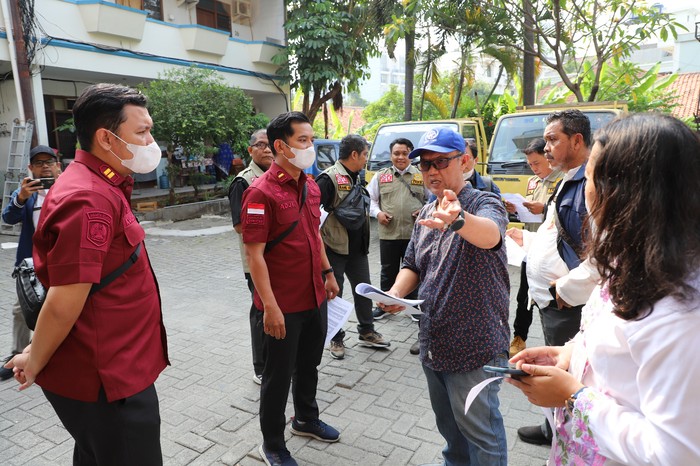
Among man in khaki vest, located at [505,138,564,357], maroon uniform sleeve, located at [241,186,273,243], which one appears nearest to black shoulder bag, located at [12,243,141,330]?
maroon uniform sleeve, located at [241,186,273,243]

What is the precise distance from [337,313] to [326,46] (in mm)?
12843

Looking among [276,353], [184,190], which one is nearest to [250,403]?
[276,353]

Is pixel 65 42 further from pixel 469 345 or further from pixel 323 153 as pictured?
pixel 469 345

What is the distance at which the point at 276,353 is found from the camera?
100 inches

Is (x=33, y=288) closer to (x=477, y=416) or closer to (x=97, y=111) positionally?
(x=97, y=111)

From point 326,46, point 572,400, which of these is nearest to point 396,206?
point 572,400

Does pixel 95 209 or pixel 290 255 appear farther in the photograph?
pixel 290 255

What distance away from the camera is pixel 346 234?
4145 millimetres

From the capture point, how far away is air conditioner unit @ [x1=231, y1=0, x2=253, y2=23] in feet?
51.7

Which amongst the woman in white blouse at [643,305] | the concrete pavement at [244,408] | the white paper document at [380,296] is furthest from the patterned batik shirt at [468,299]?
the concrete pavement at [244,408]

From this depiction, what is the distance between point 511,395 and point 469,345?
1.70m

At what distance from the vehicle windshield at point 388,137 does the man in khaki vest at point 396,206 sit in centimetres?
346

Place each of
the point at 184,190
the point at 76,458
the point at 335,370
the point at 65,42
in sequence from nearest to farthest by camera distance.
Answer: the point at 76,458
the point at 335,370
the point at 65,42
the point at 184,190

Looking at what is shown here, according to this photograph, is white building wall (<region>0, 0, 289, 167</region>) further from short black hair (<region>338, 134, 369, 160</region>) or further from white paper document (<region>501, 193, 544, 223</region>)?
white paper document (<region>501, 193, 544, 223</region>)
